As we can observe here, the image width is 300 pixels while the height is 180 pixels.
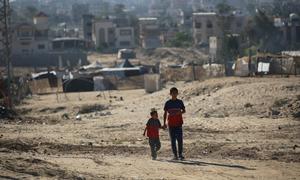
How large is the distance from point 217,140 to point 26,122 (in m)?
8.99

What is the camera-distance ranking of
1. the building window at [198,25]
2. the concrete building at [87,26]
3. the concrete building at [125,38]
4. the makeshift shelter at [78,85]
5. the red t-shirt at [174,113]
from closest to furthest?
the red t-shirt at [174,113]
the makeshift shelter at [78,85]
the building window at [198,25]
the concrete building at [125,38]
the concrete building at [87,26]

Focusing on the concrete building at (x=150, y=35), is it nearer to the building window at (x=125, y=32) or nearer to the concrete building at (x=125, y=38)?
the concrete building at (x=125, y=38)

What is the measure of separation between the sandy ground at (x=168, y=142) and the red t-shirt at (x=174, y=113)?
2.59 ft

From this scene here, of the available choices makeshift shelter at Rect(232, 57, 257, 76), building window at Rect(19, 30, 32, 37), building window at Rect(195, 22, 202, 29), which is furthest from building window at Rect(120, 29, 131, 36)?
makeshift shelter at Rect(232, 57, 257, 76)

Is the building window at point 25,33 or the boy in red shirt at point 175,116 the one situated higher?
the boy in red shirt at point 175,116

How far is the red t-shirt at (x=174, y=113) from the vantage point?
14648 millimetres

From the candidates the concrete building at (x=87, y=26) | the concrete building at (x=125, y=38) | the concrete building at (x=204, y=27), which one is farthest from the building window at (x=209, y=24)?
the concrete building at (x=87, y=26)

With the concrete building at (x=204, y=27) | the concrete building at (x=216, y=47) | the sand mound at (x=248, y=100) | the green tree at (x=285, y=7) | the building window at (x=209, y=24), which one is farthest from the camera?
the building window at (x=209, y=24)

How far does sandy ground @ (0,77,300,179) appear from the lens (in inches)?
518

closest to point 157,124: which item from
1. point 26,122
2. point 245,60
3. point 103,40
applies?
point 26,122

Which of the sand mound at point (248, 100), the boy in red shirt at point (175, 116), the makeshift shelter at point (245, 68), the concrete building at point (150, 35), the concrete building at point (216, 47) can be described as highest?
the boy in red shirt at point (175, 116)

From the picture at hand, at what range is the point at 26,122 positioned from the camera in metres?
25.4

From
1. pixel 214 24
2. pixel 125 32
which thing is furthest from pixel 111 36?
pixel 214 24

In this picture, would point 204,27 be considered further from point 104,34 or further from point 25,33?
point 25,33
